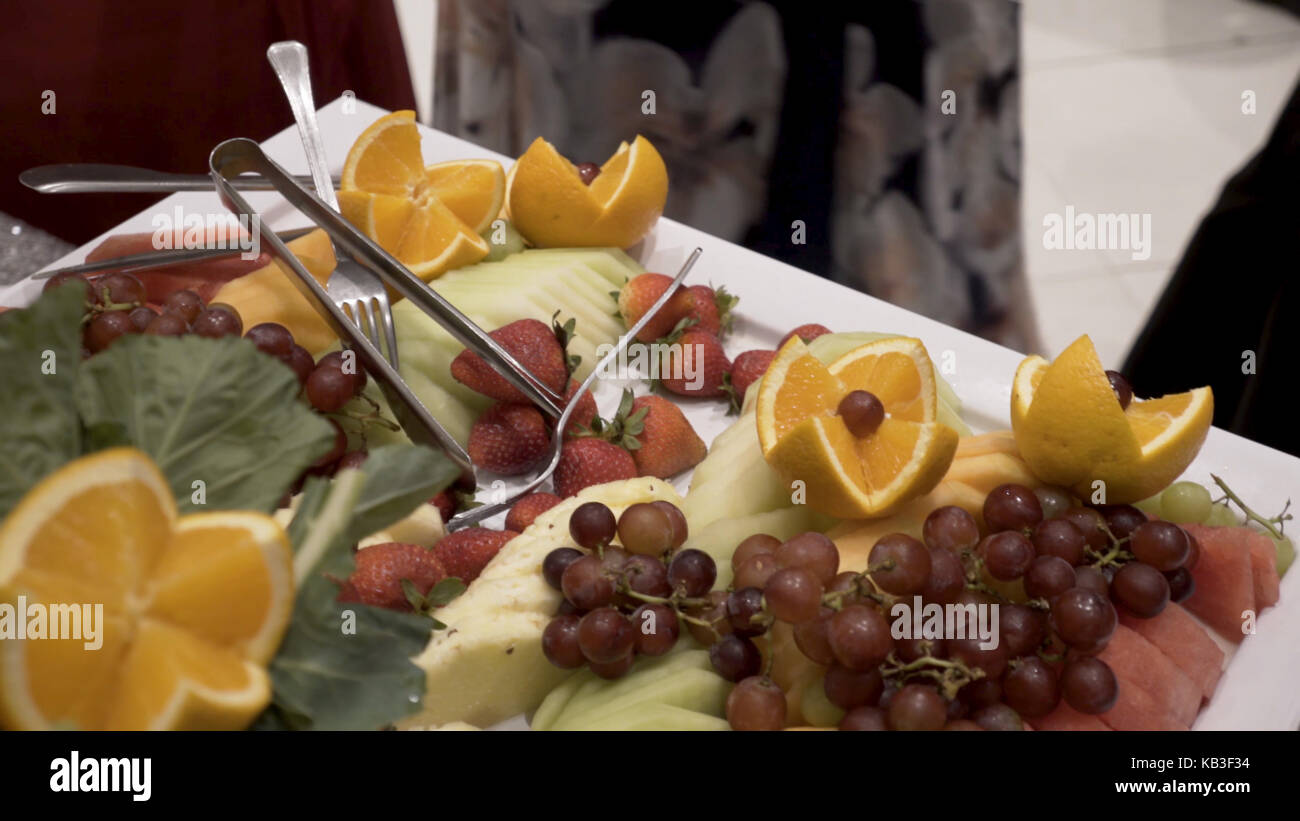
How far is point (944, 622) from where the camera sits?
3.00 feet

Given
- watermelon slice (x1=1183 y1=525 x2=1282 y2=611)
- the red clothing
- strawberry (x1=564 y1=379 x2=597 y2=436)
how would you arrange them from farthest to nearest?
1. the red clothing
2. strawberry (x1=564 y1=379 x2=597 y2=436)
3. watermelon slice (x1=1183 y1=525 x2=1282 y2=611)

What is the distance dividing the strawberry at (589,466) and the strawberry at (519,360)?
84 mm

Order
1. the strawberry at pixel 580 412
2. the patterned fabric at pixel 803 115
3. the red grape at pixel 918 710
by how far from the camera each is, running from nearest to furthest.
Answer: the red grape at pixel 918 710 < the strawberry at pixel 580 412 < the patterned fabric at pixel 803 115

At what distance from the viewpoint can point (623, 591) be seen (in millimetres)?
953

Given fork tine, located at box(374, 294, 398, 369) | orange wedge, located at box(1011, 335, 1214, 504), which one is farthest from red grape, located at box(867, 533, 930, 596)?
fork tine, located at box(374, 294, 398, 369)

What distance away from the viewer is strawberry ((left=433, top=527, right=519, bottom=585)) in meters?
1.10

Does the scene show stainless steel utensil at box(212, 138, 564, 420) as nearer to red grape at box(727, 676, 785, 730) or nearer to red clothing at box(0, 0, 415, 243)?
red grape at box(727, 676, 785, 730)

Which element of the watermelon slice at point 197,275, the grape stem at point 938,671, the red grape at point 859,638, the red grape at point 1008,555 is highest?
the watermelon slice at point 197,275

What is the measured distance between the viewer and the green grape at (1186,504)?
3.59ft

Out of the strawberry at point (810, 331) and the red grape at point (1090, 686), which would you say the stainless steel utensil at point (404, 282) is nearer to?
the strawberry at point (810, 331)

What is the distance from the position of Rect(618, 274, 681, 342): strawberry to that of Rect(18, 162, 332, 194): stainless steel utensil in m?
0.48

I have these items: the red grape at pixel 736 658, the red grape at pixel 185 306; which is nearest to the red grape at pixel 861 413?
the red grape at pixel 736 658
